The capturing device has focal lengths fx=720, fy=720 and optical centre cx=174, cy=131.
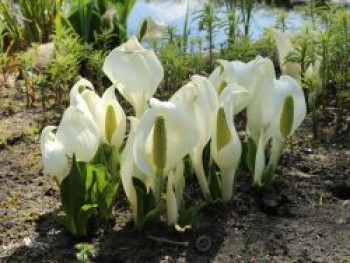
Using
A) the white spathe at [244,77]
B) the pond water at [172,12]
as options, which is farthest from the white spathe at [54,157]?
the pond water at [172,12]

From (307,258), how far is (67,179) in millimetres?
849

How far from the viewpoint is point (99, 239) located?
256cm

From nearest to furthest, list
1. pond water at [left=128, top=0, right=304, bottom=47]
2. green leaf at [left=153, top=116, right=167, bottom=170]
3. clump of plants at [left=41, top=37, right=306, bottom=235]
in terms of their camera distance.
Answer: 1. green leaf at [left=153, top=116, right=167, bottom=170]
2. clump of plants at [left=41, top=37, right=306, bottom=235]
3. pond water at [left=128, top=0, right=304, bottom=47]

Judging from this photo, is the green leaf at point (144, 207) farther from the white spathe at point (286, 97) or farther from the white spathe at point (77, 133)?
the white spathe at point (286, 97)

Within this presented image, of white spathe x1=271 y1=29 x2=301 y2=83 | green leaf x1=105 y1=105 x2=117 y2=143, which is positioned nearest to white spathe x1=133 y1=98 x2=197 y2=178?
green leaf x1=105 y1=105 x2=117 y2=143

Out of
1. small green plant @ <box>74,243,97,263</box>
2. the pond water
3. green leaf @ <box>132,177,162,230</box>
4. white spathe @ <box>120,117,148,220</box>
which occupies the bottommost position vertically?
the pond water

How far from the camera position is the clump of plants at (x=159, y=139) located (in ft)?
7.65

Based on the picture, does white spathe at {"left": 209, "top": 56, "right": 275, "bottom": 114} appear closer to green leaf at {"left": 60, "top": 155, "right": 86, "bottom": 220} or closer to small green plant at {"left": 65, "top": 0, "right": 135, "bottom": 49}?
green leaf at {"left": 60, "top": 155, "right": 86, "bottom": 220}

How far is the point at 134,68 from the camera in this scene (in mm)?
2781

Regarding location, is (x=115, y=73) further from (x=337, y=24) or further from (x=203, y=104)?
Answer: (x=337, y=24)

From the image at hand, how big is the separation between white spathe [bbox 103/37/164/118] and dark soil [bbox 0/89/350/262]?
46 cm

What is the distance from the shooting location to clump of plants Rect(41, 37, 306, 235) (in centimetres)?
233

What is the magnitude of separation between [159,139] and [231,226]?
53 cm

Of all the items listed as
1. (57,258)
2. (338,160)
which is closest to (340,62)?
(338,160)
